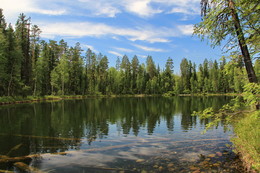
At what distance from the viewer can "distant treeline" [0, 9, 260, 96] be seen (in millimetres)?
48312

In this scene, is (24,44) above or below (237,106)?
above

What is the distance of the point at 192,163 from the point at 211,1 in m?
8.25

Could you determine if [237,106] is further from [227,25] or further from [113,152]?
[113,152]

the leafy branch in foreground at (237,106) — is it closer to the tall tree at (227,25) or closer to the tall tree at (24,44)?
the tall tree at (227,25)

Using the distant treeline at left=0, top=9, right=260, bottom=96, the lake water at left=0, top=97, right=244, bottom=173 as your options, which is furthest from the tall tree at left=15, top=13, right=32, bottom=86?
the lake water at left=0, top=97, right=244, bottom=173

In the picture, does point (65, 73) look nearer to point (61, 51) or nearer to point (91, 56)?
point (61, 51)

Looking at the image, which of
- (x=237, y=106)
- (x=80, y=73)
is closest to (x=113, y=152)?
(x=237, y=106)

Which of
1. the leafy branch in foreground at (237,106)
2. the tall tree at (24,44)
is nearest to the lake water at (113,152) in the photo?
the leafy branch in foreground at (237,106)

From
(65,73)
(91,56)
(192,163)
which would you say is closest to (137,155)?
(192,163)

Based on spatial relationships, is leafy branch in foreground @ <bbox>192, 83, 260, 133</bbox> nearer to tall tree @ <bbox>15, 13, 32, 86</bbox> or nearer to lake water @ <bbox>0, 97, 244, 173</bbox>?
lake water @ <bbox>0, 97, 244, 173</bbox>

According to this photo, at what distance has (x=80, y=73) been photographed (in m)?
93.0

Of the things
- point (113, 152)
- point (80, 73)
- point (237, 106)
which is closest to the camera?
point (237, 106)

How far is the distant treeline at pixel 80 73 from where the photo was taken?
48.3m

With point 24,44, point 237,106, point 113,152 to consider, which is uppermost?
point 24,44
